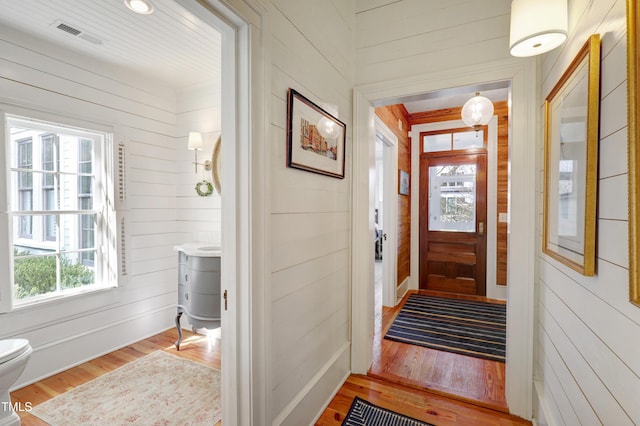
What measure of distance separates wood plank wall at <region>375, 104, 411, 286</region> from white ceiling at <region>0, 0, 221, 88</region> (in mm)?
2097

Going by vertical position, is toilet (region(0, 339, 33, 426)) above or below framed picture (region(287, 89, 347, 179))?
below

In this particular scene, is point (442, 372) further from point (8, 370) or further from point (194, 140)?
point (194, 140)

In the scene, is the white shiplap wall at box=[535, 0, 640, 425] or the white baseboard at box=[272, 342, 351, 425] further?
the white baseboard at box=[272, 342, 351, 425]

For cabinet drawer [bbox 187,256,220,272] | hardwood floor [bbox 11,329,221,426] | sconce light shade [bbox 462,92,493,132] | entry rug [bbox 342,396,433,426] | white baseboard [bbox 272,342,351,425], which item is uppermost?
sconce light shade [bbox 462,92,493,132]

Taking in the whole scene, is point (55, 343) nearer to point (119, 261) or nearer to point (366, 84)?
point (119, 261)

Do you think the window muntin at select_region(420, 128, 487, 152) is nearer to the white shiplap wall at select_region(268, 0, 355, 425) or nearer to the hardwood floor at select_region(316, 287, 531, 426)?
the white shiplap wall at select_region(268, 0, 355, 425)

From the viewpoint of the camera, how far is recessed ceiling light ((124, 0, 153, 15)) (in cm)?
183

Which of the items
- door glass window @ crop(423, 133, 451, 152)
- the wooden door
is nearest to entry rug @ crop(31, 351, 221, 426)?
the wooden door

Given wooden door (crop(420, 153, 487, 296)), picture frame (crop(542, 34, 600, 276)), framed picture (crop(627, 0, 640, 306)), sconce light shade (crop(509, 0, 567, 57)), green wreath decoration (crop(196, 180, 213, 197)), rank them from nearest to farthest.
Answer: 1. framed picture (crop(627, 0, 640, 306))
2. picture frame (crop(542, 34, 600, 276))
3. sconce light shade (crop(509, 0, 567, 57))
4. green wreath decoration (crop(196, 180, 213, 197))
5. wooden door (crop(420, 153, 487, 296))

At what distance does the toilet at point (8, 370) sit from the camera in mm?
1500

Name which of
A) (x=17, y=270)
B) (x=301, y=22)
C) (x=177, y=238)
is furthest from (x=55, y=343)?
(x=301, y=22)

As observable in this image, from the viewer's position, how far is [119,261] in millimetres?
2795

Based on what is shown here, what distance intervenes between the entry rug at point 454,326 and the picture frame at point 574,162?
161 centimetres

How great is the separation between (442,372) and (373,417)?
810mm
